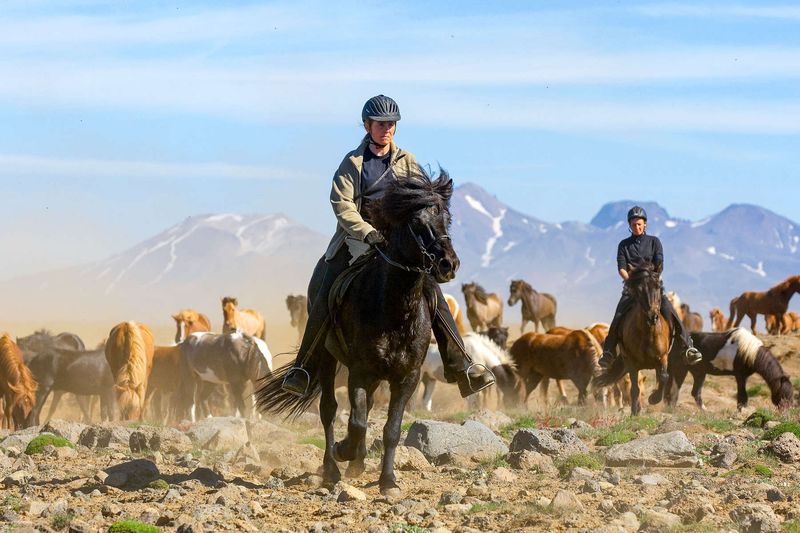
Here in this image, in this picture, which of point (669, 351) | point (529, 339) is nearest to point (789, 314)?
point (529, 339)

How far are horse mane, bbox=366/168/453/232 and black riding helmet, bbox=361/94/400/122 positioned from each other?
631 mm

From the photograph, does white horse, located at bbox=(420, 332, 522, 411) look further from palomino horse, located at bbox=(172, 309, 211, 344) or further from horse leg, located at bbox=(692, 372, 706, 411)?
palomino horse, located at bbox=(172, 309, 211, 344)

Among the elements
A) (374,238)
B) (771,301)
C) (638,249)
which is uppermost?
(771,301)

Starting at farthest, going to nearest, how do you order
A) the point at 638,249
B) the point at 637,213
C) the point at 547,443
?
the point at 638,249 → the point at 637,213 → the point at 547,443

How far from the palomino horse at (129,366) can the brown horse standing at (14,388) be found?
153cm

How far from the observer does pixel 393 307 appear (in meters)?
9.74

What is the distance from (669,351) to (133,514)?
11.2 m

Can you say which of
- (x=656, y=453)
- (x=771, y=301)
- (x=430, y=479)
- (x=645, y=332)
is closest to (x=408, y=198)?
(x=430, y=479)

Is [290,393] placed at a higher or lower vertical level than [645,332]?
lower

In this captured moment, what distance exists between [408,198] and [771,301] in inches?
1407

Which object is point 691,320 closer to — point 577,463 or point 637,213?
point 637,213

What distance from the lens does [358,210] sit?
33.9 ft

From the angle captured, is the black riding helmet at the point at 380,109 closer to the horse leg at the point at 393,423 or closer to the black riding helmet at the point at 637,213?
the horse leg at the point at 393,423

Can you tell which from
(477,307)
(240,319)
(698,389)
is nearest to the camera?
(698,389)
